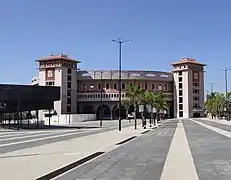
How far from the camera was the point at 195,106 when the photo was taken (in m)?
175

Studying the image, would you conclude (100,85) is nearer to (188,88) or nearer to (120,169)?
(188,88)

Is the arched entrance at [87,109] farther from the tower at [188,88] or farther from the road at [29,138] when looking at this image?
the road at [29,138]

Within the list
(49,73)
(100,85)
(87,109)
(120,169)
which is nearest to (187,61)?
(100,85)

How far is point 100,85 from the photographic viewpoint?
16262 centimetres

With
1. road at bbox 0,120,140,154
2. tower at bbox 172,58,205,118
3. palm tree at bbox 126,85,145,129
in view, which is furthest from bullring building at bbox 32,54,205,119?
road at bbox 0,120,140,154

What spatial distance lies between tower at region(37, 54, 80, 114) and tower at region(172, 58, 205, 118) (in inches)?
1687

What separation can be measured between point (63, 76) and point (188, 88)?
166 feet

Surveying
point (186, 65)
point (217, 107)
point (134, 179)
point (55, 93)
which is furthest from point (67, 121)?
point (186, 65)

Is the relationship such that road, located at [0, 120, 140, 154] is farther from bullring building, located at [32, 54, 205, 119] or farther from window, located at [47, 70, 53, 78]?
window, located at [47, 70, 53, 78]

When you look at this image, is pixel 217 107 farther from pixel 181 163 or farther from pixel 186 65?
pixel 181 163

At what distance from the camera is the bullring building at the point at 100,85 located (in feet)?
525

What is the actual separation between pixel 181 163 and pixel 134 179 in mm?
4478

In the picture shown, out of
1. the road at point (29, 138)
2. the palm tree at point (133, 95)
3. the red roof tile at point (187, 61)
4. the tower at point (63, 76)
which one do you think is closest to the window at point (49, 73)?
the tower at point (63, 76)

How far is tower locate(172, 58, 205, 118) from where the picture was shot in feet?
565
